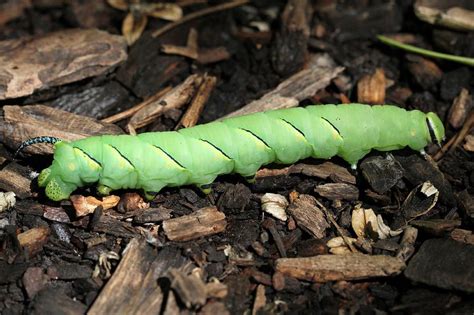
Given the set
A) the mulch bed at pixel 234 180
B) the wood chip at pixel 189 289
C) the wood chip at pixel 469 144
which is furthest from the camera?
the wood chip at pixel 469 144

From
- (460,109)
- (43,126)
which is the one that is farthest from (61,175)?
(460,109)

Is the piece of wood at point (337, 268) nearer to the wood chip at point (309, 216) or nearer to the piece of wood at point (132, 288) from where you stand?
the wood chip at point (309, 216)

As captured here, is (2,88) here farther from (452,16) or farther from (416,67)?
(452,16)

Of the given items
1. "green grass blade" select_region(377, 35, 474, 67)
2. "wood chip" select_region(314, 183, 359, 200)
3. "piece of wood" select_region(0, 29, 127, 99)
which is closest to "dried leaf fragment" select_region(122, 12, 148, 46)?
"piece of wood" select_region(0, 29, 127, 99)

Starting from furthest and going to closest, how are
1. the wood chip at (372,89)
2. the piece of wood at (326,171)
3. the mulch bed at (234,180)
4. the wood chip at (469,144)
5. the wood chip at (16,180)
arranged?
the wood chip at (372,89) < the wood chip at (469,144) < the piece of wood at (326,171) < the wood chip at (16,180) < the mulch bed at (234,180)

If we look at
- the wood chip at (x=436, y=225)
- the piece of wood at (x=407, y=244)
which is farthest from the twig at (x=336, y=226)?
the wood chip at (x=436, y=225)

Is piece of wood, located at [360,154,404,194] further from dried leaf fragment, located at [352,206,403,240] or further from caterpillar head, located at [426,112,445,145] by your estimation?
caterpillar head, located at [426,112,445,145]

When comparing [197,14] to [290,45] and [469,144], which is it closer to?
[290,45]
